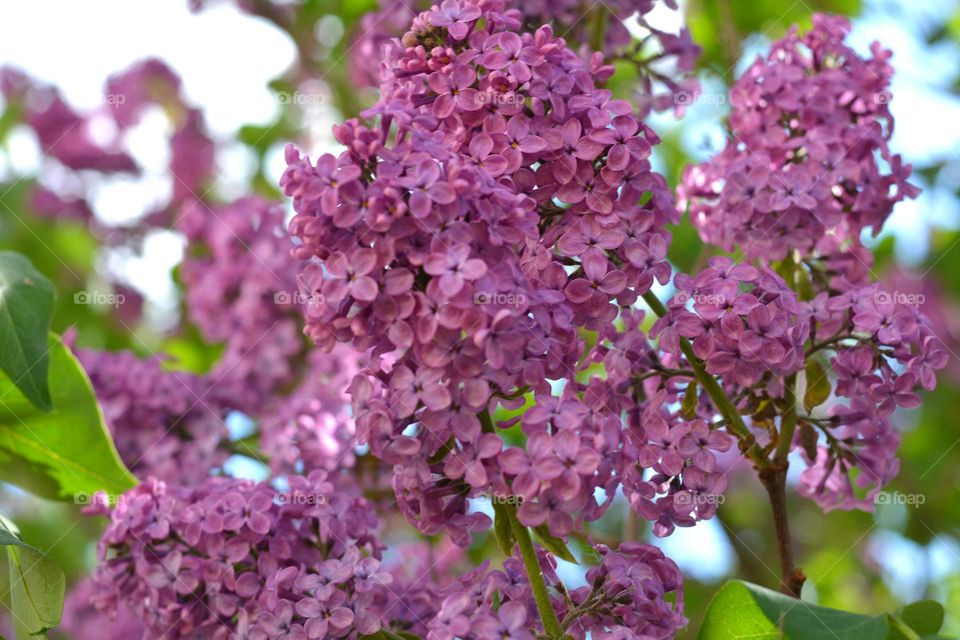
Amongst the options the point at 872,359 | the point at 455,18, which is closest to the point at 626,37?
the point at 455,18

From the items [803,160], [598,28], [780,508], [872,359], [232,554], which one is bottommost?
[232,554]

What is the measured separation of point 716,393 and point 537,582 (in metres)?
0.44

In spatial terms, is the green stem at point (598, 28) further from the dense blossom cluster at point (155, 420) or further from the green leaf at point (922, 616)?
the green leaf at point (922, 616)

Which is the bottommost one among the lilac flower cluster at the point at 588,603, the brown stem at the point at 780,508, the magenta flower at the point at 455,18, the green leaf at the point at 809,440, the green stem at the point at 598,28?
the lilac flower cluster at the point at 588,603

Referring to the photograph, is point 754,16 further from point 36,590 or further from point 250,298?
point 36,590

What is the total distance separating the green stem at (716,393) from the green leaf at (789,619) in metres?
0.33

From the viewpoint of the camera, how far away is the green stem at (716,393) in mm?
1774

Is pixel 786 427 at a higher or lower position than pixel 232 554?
higher

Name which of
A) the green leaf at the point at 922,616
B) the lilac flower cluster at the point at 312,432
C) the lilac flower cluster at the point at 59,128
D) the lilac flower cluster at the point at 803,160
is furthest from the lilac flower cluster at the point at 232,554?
the lilac flower cluster at the point at 59,128

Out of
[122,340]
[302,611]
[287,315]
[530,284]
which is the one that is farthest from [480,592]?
[122,340]

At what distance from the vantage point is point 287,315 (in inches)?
128

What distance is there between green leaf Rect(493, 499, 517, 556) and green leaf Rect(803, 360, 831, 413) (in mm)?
572

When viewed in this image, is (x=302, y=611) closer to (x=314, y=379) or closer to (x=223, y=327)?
(x=314, y=379)

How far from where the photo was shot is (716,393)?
70.2 inches
